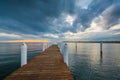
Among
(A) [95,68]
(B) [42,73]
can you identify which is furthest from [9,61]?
(B) [42,73]

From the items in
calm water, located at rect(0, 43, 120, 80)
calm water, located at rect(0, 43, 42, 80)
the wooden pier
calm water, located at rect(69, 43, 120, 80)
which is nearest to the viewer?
the wooden pier

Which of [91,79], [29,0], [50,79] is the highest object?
[29,0]

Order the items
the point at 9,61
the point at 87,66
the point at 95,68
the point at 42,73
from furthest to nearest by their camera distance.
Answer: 1. the point at 9,61
2. the point at 87,66
3. the point at 95,68
4. the point at 42,73

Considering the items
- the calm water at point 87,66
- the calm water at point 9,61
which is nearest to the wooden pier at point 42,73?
the calm water at point 87,66

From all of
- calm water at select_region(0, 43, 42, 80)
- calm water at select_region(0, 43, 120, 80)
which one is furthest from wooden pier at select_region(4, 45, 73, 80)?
calm water at select_region(0, 43, 42, 80)

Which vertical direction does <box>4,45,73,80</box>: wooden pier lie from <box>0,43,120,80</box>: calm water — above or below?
above

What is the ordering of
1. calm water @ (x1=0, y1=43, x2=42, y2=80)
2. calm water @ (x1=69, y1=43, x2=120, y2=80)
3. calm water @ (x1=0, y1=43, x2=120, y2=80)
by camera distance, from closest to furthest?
calm water @ (x1=69, y1=43, x2=120, y2=80) → calm water @ (x1=0, y1=43, x2=120, y2=80) → calm water @ (x1=0, y1=43, x2=42, y2=80)

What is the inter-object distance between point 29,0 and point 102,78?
22.0m

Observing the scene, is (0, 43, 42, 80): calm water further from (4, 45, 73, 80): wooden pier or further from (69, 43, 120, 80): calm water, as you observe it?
(4, 45, 73, 80): wooden pier

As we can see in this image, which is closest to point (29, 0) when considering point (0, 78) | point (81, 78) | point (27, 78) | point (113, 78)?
point (0, 78)

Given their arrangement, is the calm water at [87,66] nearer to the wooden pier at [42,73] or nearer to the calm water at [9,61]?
the calm water at [9,61]

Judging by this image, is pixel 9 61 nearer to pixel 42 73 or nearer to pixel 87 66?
pixel 87 66

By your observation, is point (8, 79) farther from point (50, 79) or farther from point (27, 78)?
point (50, 79)

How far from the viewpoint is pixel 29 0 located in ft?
90.3
